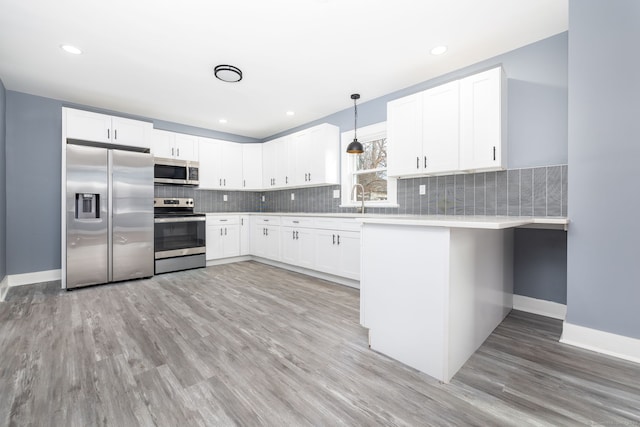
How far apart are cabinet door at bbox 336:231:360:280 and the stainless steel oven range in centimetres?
242

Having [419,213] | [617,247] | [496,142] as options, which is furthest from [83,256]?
[617,247]

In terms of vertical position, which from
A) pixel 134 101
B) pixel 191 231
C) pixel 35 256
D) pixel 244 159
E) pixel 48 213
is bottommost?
pixel 35 256

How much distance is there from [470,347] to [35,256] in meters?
5.26

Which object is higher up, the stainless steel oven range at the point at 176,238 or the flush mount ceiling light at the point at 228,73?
the flush mount ceiling light at the point at 228,73

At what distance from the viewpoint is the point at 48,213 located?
3.86 meters

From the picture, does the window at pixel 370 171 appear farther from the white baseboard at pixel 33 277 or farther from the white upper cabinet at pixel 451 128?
the white baseboard at pixel 33 277

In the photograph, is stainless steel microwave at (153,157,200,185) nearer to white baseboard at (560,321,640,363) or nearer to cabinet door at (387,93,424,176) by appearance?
cabinet door at (387,93,424,176)

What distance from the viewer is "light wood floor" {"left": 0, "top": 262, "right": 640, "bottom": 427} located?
4.41ft

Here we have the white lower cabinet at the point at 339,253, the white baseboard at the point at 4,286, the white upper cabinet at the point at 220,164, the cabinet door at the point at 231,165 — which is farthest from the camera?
the cabinet door at the point at 231,165

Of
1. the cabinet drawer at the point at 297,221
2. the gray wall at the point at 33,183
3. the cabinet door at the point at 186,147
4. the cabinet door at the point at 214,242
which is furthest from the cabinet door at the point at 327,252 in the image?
the gray wall at the point at 33,183

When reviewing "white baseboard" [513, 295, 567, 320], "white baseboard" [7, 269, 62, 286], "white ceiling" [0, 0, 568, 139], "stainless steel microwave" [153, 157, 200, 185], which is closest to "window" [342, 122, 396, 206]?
"white ceiling" [0, 0, 568, 139]

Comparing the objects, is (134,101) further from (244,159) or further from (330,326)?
(330,326)

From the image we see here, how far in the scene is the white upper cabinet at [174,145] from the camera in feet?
14.8

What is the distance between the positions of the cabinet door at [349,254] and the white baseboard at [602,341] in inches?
76.2
